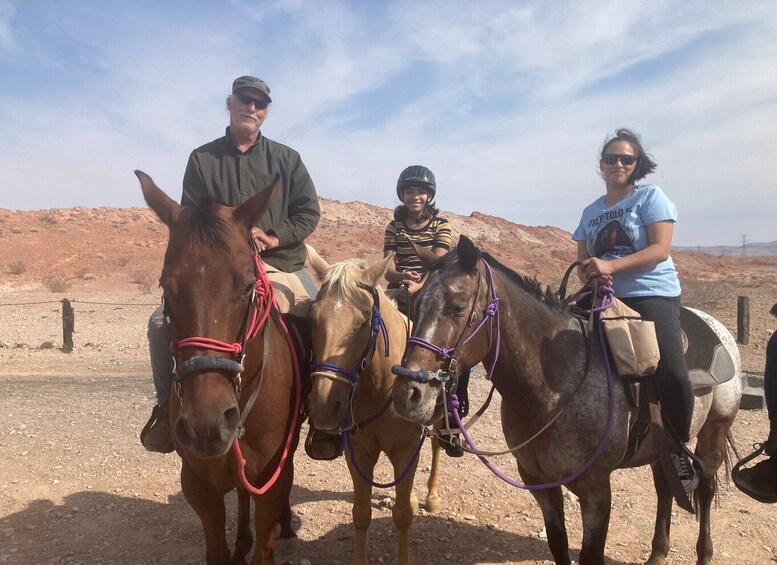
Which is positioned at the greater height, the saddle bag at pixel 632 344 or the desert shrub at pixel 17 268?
the desert shrub at pixel 17 268

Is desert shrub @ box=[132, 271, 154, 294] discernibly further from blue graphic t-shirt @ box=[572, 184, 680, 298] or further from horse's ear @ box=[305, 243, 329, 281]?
blue graphic t-shirt @ box=[572, 184, 680, 298]

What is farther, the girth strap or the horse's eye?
the horse's eye

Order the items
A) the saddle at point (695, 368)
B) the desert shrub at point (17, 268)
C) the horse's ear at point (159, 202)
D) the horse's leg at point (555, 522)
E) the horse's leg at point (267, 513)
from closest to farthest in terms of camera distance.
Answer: the horse's ear at point (159, 202), the horse's leg at point (267, 513), the saddle at point (695, 368), the horse's leg at point (555, 522), the desert shrub at point (17, 268)

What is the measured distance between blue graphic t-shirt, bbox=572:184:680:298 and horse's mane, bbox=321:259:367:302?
70.4 inches

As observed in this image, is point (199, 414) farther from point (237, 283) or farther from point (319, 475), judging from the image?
point (319, 475)

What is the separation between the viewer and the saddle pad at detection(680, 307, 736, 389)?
3.47m

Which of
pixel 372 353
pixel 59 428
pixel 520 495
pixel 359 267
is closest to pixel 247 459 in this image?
pixel 372 353

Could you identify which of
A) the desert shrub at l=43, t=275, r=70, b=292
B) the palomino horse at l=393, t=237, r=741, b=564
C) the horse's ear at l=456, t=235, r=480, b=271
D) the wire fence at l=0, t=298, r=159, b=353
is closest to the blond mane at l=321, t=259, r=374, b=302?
the palomino horse at l=393, t=237, r=741, b=564

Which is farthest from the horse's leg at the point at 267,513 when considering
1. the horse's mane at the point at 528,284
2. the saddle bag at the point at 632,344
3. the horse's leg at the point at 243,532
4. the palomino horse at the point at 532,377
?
the saddle bag at the point at 632,344

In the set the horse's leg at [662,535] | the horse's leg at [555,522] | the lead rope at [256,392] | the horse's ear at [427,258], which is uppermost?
the horse's ear at [427,258]

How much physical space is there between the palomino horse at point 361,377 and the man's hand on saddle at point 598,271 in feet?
4.27

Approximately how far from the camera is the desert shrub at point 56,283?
1056 inches

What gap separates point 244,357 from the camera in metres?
2.42

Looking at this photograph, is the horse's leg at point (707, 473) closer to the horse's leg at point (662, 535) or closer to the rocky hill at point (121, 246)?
the horse's leg at point (662, 535)
